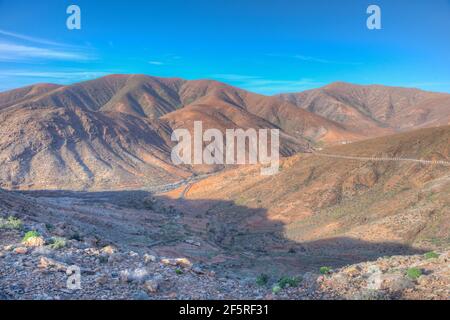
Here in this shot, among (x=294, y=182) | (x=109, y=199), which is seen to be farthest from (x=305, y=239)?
(x=109, y=199)

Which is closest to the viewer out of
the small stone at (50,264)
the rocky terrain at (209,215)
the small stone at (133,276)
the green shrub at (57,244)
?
the small stone at (133,276)

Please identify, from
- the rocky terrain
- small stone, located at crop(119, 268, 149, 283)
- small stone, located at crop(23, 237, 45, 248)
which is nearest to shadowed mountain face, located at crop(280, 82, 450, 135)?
the rocky terrain

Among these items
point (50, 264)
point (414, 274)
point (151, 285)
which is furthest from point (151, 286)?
point (414, 274)

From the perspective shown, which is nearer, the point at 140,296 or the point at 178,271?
the point at 140,296

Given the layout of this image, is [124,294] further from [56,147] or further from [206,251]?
[56,147]

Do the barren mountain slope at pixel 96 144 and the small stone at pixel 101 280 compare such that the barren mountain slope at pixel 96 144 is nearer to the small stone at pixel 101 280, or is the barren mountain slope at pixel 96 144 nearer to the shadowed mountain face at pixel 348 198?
the shadowed mountain face at pixel 348 198

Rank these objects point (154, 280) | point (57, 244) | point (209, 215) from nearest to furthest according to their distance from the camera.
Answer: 1. point (154, 280)
2. point (57, 244)
3. point (209, 215)

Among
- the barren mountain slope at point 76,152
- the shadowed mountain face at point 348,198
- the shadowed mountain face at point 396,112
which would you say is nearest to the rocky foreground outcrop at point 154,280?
the shadowed mountain face at point 348,198

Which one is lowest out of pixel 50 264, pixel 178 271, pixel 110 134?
pixel 178 271

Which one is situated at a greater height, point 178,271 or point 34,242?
point 34,242

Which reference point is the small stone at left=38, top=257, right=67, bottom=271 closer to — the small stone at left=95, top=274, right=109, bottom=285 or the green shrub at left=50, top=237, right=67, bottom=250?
the small stone at left=95, top=274, right=109, bottom=285

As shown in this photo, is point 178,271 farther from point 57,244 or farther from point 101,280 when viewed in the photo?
point 57,244
